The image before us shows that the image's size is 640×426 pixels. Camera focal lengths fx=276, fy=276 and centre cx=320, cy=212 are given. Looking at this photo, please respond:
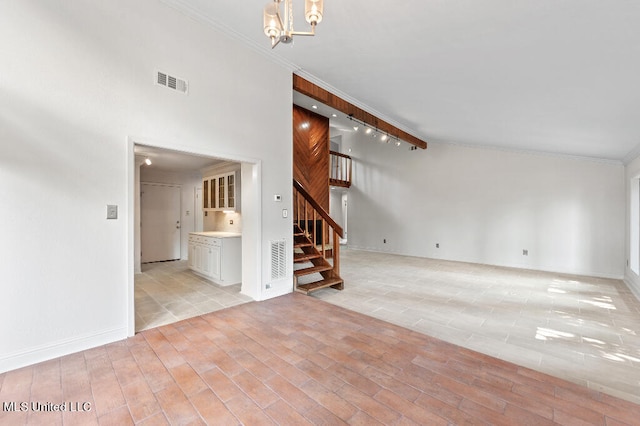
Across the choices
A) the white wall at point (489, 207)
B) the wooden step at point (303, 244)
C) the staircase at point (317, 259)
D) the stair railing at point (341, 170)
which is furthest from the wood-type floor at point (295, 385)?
the stair railing at point (341, 170)

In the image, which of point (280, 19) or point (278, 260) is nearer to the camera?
point (280, 19)

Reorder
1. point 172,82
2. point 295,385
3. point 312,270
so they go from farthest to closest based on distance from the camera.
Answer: point 312,270
point 172,82
point 295,385

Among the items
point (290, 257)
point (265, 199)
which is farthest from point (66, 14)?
point (290, 257)

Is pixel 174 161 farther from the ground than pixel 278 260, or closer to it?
farther from the ground

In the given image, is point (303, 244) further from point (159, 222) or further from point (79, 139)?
point (159, 222)

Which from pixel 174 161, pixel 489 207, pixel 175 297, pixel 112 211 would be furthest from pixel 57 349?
pixel 489 207

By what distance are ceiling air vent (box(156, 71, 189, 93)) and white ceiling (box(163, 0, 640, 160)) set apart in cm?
83

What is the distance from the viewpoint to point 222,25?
3.50m

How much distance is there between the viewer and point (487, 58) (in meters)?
2.90

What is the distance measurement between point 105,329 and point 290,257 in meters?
2.43

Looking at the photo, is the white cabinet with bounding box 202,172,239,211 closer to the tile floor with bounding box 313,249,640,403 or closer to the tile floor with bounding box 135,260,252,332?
the tile floor with bounding box 135,260,252,332

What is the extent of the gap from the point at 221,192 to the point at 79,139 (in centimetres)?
345

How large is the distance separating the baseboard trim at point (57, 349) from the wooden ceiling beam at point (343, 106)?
4.12 metres

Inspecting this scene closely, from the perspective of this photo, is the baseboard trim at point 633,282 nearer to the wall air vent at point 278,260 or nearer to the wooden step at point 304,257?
the wooden step at point 304,257
